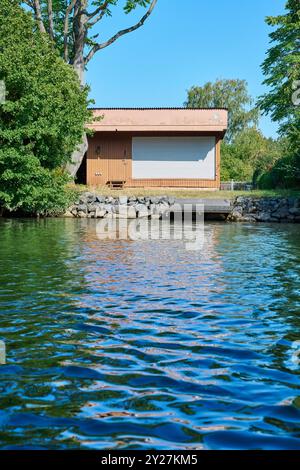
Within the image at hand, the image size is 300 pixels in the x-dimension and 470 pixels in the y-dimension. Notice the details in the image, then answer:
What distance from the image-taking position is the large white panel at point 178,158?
3847 centimetres

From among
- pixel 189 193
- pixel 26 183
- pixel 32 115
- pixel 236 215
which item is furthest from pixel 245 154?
pixel 26 183

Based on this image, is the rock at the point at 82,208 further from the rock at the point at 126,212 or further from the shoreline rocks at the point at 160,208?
the rock at the point at 126,212

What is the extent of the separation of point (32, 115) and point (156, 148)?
14512 mm

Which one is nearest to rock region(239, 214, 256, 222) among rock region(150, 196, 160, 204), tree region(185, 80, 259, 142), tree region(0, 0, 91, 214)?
rock region(150, 196, 160, 204)

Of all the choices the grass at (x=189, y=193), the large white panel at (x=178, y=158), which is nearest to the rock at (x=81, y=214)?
the grass at (x=189, y=193)

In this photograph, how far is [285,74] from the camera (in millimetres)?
36438

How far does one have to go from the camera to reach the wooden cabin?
37406 mm

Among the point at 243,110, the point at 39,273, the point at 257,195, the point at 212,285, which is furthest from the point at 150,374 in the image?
the point at 243,110

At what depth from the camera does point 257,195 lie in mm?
32312

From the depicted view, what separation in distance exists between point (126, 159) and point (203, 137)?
5.21m

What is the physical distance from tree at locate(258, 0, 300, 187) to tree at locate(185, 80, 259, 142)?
41429mm

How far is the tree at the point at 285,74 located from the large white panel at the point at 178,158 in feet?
14.9

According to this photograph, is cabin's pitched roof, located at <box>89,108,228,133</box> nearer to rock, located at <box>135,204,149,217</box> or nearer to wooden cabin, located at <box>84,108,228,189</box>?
wooden cabin, located at <box>84,108,228,189</box>
